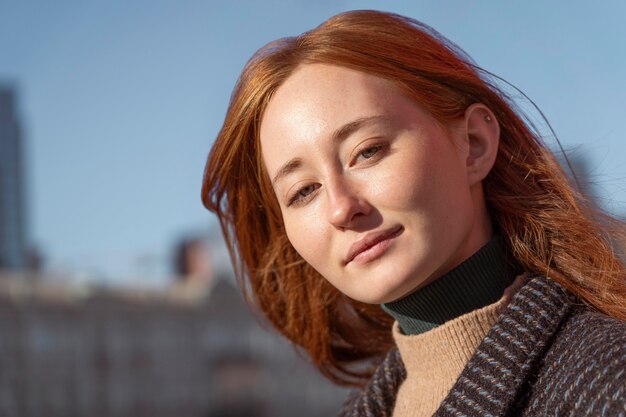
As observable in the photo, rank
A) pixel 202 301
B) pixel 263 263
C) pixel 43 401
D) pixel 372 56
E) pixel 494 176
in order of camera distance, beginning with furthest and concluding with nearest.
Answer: pixel 202 301 → pixel 43 401 → pixel 263 263 → pixel 494 176 → pixel 372 56

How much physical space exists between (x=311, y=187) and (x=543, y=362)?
1.86 feet

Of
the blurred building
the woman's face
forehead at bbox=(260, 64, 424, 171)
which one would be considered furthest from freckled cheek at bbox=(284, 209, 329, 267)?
the blurred building

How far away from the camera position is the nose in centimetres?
204

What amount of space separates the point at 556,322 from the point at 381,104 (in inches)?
20.5

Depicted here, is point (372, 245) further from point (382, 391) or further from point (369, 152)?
point (382, 391)

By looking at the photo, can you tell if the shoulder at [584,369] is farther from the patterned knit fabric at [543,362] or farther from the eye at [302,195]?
the eye at [302,195]

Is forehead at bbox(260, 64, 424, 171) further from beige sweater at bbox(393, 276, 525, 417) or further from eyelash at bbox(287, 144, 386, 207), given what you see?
beige sweater at bbox(393, 276, 525, 417)

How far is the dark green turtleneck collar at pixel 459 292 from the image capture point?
2129 millimetres

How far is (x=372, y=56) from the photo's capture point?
216 cm

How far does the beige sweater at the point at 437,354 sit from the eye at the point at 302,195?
355mm

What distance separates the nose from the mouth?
0.04m

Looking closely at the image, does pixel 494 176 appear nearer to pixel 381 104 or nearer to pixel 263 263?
pixel 381 104

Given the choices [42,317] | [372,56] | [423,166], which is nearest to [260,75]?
[372,56]

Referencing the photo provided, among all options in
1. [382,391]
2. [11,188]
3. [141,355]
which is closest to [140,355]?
[141,355]
